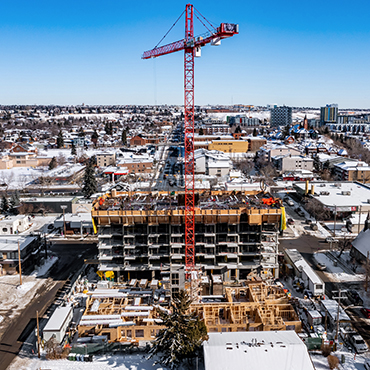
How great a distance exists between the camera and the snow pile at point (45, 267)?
31453 mm

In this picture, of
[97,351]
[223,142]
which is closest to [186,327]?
[97,351]

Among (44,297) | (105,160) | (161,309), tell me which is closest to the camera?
(161,309)

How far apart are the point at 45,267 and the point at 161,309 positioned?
14689 millimetres

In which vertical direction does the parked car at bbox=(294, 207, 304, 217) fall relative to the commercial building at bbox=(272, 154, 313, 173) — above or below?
below

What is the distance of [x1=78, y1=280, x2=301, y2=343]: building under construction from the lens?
21.9 metres

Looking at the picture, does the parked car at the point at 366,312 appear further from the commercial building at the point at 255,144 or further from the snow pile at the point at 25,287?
the commercial building at the point at 255,144

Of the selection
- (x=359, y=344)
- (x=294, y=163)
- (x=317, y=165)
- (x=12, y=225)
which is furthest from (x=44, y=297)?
(x=317, y=165)

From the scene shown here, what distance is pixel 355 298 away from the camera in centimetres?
2614

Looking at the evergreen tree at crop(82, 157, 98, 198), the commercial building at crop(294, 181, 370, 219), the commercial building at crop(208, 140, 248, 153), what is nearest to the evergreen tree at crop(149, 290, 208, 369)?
the commercial building at crop(294, 181, 370, 219)

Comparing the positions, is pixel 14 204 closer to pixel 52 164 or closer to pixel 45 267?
pixel 45 267

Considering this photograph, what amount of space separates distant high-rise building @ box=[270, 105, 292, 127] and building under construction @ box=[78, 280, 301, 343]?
172255 mm

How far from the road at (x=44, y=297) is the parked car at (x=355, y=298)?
912 inches

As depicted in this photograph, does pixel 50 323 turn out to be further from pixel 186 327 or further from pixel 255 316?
pixel 255 316

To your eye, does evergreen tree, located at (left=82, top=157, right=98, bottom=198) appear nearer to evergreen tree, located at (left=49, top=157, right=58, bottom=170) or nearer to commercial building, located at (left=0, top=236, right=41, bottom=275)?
commercial building, located at (left=0, top=236, right=41, bottom=275)
